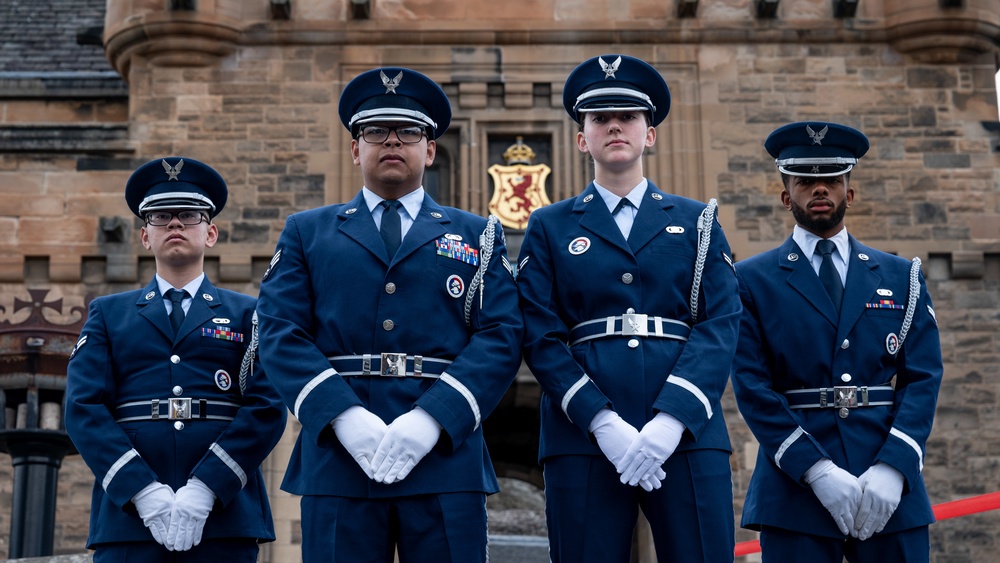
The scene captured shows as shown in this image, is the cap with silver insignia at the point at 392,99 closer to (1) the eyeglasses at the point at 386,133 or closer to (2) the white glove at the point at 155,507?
(1) the eyeglasses at the point at 386,133

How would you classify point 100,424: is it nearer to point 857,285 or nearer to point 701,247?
point 701,247

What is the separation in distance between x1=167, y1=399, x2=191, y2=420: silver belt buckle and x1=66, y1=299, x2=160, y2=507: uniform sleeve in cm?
18

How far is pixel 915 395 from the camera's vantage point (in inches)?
201

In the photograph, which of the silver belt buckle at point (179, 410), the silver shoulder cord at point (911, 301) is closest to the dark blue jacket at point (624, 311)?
the silver shoulder cord at point (911, 301)

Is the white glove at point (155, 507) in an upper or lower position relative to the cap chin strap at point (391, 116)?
lower

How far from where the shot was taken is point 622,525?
4684 mm

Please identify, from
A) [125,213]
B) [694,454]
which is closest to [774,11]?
[125,213]

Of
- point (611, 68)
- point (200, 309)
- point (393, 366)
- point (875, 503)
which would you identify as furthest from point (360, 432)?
point (875, 503)

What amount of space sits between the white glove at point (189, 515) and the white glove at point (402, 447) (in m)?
0.94

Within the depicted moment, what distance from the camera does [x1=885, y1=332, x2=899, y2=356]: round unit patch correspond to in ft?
17.1

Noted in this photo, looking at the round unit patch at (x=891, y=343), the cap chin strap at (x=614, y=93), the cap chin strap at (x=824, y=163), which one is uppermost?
the cap chin strap at (x=614, y=93)

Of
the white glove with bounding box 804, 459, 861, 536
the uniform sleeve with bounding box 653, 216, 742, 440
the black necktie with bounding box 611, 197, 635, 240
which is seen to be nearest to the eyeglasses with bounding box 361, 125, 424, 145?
the black necktie with bounding box 611, 197, 635, 240

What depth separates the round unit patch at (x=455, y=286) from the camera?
480 centimetres

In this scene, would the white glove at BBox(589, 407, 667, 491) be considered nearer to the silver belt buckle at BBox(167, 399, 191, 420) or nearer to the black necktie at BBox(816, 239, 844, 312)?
the black necktie at BBox(816, 239, 844, 312)
